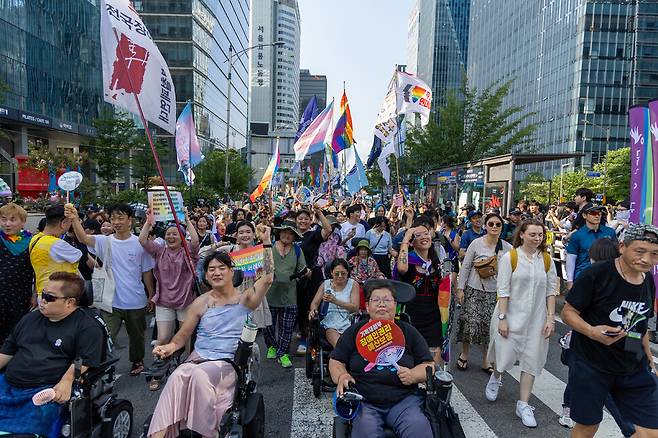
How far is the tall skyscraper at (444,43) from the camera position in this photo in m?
110

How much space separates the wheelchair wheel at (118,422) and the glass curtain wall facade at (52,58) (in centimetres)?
3396

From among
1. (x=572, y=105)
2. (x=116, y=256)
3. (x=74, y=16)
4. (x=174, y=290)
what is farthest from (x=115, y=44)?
(x=572, y=105)

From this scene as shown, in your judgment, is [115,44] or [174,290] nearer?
[115,44]

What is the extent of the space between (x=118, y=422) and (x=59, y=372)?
0.62 meters

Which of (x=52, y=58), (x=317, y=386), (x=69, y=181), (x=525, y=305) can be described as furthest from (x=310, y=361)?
(x=52, y=58)

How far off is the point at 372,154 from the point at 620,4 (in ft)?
220

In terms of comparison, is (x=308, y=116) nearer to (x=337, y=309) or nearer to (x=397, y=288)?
(x=337, y=309)

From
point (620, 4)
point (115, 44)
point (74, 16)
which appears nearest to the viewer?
point (115, 44)

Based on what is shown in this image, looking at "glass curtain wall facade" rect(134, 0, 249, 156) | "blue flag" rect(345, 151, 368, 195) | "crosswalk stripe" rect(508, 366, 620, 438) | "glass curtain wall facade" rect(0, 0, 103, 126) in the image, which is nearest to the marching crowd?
"crosswalk stripe" rect(508, 366, 620, 438)

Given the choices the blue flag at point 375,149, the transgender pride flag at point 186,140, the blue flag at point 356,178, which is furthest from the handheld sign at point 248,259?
the blue flag at point 375,149

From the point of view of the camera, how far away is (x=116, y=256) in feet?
16.4

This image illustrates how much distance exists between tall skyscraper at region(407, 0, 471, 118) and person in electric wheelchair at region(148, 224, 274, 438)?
106 meters

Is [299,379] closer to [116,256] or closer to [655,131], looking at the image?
[116,256]

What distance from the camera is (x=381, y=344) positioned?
3.20 meters
